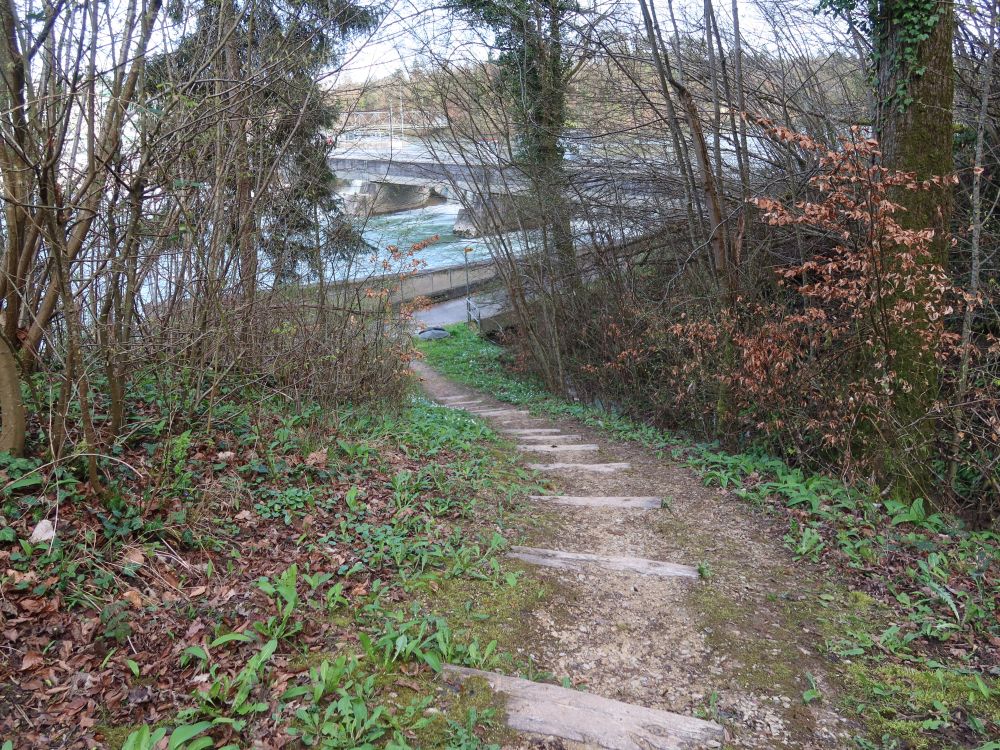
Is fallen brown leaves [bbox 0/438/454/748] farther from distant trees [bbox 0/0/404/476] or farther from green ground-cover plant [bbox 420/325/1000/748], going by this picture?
green ground-cover plant [bbox 420/325/1000/748]

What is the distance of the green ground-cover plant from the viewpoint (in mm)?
2945

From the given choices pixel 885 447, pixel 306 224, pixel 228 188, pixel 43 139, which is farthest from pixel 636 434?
pixel 43 139

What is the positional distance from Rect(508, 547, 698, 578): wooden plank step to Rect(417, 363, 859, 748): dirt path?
4 centimetres

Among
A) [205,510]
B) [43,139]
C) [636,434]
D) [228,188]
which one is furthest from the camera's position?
[636,434]

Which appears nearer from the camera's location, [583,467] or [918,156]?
[918,156]

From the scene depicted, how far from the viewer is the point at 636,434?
8.37m

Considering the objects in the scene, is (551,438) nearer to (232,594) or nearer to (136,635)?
(232,594)

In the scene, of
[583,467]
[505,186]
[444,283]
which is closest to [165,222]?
[583,467]

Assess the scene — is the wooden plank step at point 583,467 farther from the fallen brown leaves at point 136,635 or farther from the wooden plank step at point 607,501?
the fallen brown leaves at point 136,635

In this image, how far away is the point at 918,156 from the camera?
547 cm

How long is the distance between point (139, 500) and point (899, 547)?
483cm

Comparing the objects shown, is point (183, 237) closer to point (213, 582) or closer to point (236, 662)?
point (213, 582)

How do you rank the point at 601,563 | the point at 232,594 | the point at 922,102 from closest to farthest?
the point at 232,594
the point at 601,563
the point at 922,102

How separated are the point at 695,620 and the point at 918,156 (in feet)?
14.4
